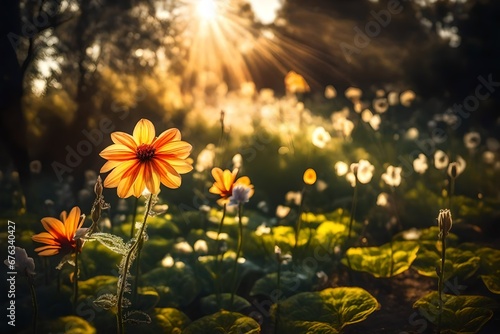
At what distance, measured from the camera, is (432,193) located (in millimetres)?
4469

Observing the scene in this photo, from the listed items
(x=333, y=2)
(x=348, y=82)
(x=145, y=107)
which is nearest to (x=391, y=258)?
(x=145, y=107)

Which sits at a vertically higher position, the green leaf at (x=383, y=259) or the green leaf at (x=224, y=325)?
the green leaf at (x=383, y=259)

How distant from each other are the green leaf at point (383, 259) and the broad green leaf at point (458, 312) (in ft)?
1.63

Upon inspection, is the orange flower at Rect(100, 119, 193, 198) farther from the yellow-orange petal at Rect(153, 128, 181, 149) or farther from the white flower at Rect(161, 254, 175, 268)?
the white flower at Rect(161, 254, 175, 268)

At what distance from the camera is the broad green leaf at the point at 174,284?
2.82 m

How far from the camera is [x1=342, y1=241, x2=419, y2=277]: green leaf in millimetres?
2879

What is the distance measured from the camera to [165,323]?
2.37 metres

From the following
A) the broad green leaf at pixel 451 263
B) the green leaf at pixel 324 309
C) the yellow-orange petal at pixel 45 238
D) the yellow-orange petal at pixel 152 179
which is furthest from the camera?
the broad green leaf at pixel 451 263

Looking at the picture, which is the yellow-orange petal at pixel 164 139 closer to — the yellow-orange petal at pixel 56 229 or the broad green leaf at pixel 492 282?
the yellow-orange petal at pixel 56 229

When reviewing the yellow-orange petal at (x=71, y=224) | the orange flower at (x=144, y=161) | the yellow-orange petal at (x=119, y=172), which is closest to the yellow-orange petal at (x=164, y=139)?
the orange flower at (x=144, y=161)

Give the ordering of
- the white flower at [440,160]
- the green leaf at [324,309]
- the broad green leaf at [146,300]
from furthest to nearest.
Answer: the white flower at [440,160], the broad green leaf at [146,300], the green leaf at [324,309]

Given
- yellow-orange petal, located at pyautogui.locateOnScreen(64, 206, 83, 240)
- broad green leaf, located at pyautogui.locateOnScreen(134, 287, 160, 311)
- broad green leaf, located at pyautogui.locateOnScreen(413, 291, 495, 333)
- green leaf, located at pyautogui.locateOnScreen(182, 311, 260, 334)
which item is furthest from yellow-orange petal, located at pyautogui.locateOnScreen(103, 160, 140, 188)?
broad green leaf, located at pyautogui.locateOnScreen(413, 291, 495, 333)

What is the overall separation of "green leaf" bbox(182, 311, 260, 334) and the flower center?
100cm

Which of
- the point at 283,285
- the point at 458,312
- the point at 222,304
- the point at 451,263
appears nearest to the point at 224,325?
the point at 222,304
